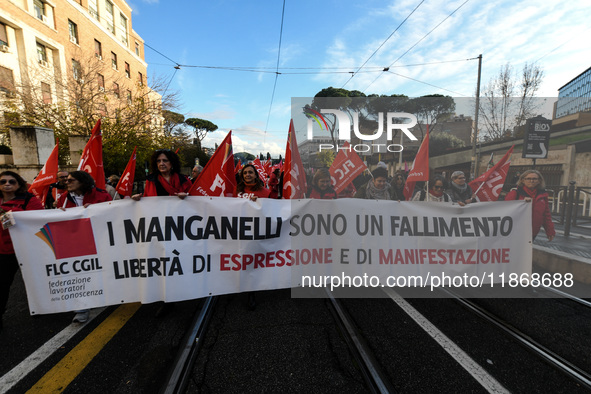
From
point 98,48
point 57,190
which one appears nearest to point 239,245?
point 57,190

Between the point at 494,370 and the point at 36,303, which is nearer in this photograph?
the point at 494,370

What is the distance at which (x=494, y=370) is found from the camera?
2291 mm

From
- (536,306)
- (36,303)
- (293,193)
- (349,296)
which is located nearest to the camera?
(36,303)

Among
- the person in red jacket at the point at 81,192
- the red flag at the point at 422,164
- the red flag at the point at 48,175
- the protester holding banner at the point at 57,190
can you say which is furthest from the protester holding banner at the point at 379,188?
the red flag at the point at 48,175

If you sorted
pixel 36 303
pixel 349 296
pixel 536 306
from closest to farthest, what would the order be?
pixel 36 303, pixel 536 306, pixel 349 296

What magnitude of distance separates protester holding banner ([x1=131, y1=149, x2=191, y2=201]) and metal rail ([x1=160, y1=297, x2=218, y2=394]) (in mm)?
1537

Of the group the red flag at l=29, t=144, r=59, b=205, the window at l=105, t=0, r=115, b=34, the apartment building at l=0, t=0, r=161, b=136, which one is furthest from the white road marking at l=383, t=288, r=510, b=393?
the window at l=105, t=0, r=115, b=34

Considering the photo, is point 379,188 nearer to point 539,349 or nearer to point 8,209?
point 539,349

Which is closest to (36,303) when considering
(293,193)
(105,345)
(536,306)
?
(105,345)

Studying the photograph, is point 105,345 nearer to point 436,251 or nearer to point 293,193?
point 293,193

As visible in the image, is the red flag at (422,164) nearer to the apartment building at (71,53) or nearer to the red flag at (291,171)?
the red flag at (291,171)

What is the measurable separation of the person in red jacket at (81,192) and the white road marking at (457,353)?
3.94 meters

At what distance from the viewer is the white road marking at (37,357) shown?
2.21 meters

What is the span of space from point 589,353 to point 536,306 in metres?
0.91
